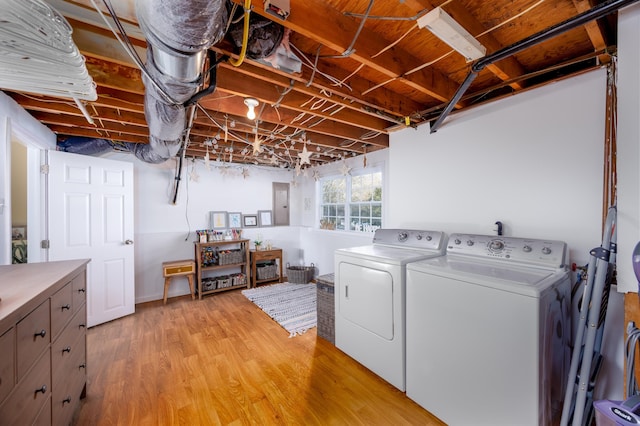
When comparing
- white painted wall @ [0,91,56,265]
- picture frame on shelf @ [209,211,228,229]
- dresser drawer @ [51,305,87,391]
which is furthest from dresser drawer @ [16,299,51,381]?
picture frame on shelf @ [209,211,228,229]

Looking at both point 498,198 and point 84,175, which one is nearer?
point 498,198

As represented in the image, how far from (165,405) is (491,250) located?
253cm

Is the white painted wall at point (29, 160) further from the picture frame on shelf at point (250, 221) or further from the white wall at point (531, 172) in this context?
the white wall at point (531, 172)

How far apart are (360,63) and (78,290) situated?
2400 millimetres

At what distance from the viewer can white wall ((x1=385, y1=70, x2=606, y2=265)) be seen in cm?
Answer: 158

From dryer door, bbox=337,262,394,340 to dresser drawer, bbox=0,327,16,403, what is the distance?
187cm

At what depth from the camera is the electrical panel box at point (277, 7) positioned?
3.38ft

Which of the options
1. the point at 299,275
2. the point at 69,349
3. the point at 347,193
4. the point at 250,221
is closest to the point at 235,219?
the point at 250,221

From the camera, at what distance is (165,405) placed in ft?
5.63

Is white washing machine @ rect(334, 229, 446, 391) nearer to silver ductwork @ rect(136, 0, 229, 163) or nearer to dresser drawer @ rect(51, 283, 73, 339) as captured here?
silver ductwork @ rect(136, 0, 229, 163)

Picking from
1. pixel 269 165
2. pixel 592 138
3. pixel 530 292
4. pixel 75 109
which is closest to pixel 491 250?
pixel 530 292

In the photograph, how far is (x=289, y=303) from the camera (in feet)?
11.5

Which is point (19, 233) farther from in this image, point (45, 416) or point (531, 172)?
point (531, 172)

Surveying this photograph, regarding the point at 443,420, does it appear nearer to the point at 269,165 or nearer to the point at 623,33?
the point at 623,33
